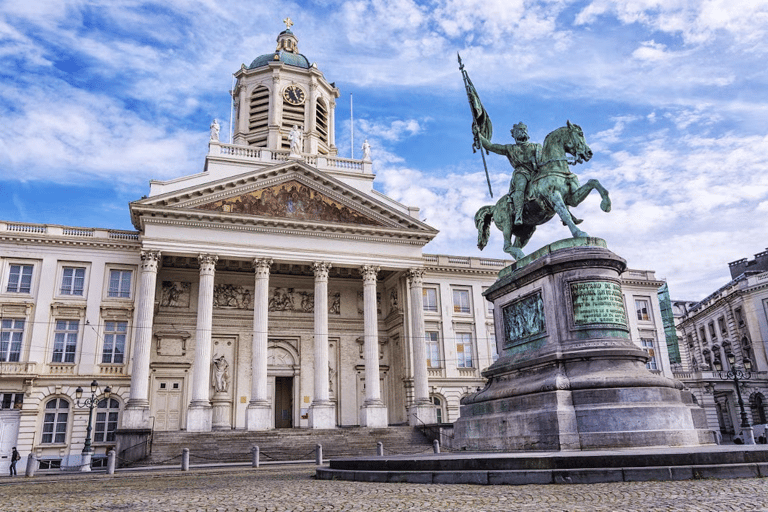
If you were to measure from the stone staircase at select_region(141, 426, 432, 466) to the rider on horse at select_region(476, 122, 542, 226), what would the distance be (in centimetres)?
1730

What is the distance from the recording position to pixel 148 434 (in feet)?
89.2

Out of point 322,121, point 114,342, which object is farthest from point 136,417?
point 322,121

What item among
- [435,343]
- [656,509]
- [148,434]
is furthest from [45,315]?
[656,509]

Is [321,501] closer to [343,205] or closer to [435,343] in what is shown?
[343,205]

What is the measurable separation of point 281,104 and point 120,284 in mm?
19514

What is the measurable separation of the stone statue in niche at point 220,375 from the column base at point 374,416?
8510 mm

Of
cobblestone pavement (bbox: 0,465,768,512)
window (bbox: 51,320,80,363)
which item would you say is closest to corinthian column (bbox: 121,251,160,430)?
window (bbox: 51,320,80,363)

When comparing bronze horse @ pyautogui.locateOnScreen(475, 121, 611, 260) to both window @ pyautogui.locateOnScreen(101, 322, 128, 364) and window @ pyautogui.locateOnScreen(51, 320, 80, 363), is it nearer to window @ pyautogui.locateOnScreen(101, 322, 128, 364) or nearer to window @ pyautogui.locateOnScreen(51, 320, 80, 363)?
window @ pyautogui.locateOnScreen(101, 322, 128, 364)

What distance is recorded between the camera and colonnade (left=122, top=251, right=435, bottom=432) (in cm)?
2939

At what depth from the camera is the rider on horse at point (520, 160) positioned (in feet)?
42.7

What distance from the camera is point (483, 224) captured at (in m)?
14.4

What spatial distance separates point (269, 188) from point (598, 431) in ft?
89.5

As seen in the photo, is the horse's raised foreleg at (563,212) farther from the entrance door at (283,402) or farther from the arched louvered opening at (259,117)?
the arched louvered opening at (259,117)

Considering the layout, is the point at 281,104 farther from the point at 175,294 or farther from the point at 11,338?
the point at 11,338
